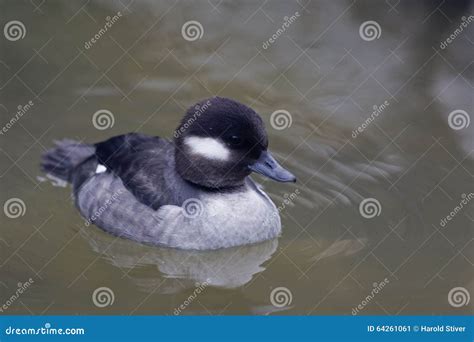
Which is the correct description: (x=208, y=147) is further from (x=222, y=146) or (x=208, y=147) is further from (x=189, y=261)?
(x=189, y=261)

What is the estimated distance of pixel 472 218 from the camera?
8.28m

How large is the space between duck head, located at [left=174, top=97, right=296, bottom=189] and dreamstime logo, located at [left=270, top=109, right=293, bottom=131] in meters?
1.42

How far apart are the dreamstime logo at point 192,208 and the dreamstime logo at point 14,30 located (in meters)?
1.86

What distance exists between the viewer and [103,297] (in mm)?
7496
